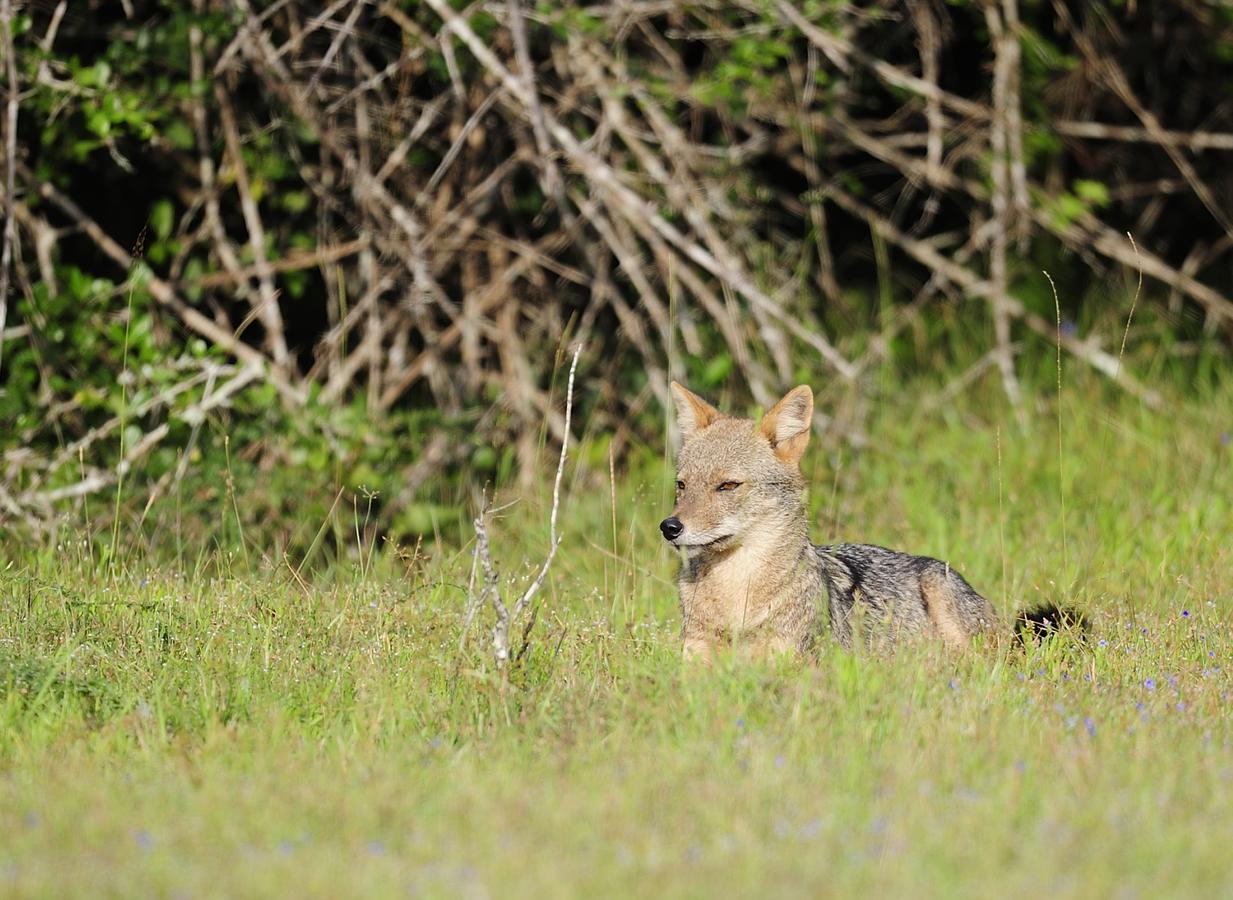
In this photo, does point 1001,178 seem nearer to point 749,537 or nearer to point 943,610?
point 943,610

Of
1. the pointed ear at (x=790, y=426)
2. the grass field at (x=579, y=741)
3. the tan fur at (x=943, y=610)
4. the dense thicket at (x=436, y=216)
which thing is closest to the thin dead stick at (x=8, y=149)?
the dense thicket at (x=436, y=216)

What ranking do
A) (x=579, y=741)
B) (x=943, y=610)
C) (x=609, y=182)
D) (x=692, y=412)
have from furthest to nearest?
(x=609, y=182)
(x=692, y=412)
(x=943, y=610)
(x=579, y=741)

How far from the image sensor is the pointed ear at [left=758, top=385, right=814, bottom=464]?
6453 millimetres

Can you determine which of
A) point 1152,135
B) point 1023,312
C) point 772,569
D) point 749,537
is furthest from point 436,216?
point 1152,135

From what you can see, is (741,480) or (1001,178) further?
(1001,178)

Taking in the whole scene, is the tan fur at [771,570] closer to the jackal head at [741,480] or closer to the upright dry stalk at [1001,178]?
the jackal head at [741,480]

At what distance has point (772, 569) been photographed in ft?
20.2

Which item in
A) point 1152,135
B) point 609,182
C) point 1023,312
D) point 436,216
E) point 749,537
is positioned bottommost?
point 749,537

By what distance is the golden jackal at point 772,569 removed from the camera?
606 cm

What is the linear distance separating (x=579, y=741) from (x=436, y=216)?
498 centimetres

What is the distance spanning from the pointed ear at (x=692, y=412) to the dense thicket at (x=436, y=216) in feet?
3.70

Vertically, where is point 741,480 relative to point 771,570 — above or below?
above

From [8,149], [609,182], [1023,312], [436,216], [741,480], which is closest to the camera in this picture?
[741,480]

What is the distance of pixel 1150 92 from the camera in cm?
1249
